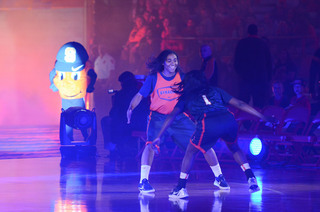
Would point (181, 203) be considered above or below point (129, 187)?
below

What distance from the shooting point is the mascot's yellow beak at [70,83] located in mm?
A: 10297

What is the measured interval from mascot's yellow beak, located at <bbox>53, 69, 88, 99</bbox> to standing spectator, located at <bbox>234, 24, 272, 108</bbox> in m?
3.07

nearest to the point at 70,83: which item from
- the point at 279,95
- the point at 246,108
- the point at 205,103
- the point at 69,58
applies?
the point at 69,58

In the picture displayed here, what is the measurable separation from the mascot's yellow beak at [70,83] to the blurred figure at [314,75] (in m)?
4.74

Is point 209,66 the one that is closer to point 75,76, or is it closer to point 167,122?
point 75,76

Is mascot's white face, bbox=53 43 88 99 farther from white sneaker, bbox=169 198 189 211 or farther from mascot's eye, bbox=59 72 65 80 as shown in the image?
white sneaker, bbox=169 198 189 211

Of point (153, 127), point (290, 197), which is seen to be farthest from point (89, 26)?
point (290, 197)

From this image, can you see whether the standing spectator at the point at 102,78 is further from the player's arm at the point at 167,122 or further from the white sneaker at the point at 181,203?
the white sneaker at the point at 181,203

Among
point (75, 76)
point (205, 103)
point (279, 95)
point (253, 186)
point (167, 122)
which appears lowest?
point (253, 186)

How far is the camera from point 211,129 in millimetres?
6484

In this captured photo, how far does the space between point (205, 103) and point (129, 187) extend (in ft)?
4.50

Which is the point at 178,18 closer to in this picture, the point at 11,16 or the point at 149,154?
the point at 11,16

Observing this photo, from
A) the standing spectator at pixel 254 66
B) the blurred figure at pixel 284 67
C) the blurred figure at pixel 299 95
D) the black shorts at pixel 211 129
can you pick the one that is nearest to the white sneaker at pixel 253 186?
the black shorts at pixel 211 129

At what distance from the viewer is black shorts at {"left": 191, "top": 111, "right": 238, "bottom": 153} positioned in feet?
21.3
